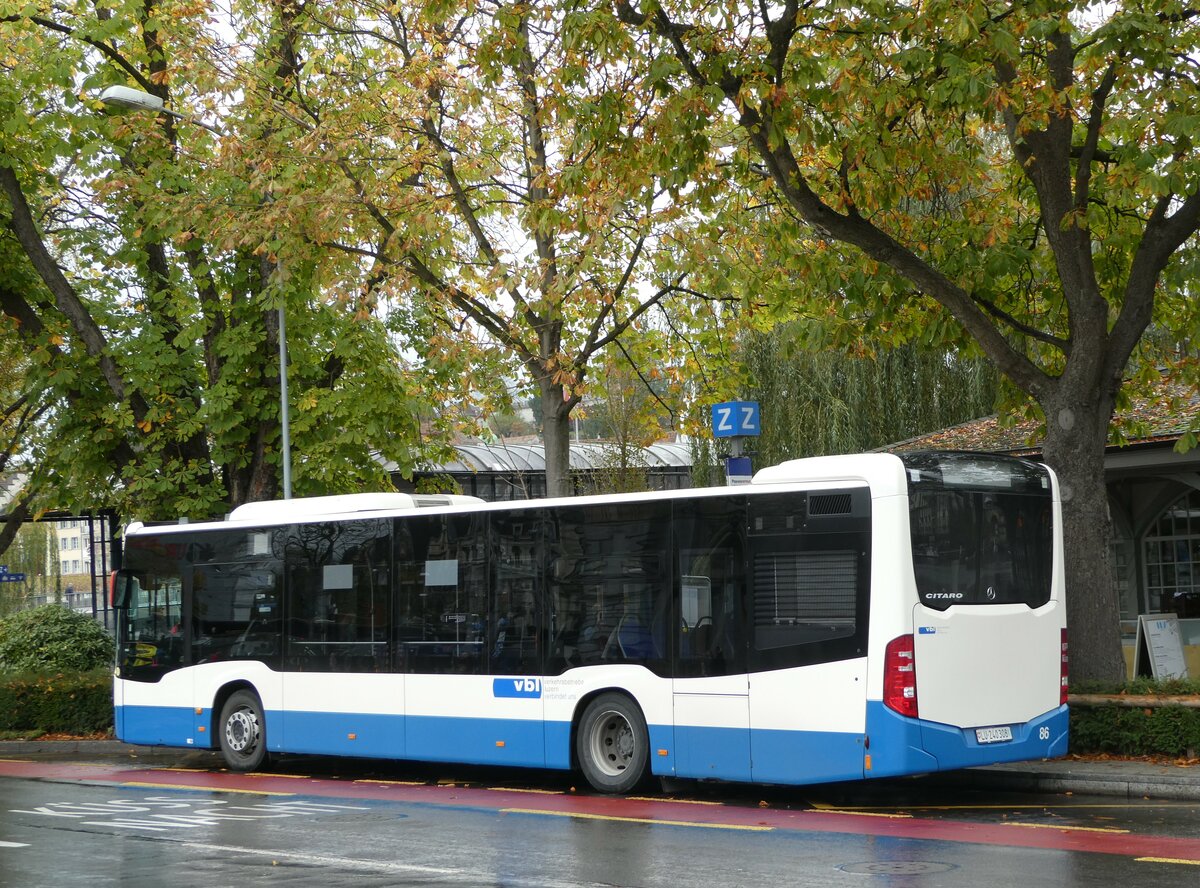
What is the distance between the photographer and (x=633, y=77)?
15.2 m

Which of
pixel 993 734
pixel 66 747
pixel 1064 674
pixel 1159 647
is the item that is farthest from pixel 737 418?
pixel 66 747

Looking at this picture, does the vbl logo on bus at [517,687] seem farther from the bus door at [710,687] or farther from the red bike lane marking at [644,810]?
the bus door at [710,687]

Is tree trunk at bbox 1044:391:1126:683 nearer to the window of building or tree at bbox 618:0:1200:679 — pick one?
tree at bbox 618:0:1200:679

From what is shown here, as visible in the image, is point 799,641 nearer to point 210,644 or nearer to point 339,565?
point 339,565

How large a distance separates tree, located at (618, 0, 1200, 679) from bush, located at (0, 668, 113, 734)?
1225 centimetres

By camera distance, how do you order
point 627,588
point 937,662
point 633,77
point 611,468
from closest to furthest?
1. point 937,662
2. point 627,588
3. point 633,77
4. point 611,468

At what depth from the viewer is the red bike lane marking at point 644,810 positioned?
1021 centimetres

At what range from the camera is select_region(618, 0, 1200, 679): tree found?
46.4 feet

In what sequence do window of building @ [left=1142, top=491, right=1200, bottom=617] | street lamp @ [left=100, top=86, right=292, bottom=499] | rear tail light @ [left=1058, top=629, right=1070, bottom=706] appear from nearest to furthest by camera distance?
rear tail light @ [left=1058, top=629, right=1070, bottom=706], street lamp @ [left=100, top=86, right=292, bottom=499], window of building @ [left=1142, top=491, right=1200, bottom=617]

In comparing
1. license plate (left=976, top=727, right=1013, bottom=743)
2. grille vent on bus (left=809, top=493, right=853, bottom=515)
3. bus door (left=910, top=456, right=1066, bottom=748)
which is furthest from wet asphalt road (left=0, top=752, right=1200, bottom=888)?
grille vent on bus (left=809, top=493, right=853, bottom=515)

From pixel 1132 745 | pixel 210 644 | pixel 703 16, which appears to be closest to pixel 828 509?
pixel 1132 745

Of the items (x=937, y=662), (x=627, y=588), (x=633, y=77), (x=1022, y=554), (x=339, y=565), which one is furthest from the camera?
(x=339, y=565)

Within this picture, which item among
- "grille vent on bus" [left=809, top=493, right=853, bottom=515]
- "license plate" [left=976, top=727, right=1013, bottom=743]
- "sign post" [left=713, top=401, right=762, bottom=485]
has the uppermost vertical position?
"sign post" [left=713, top=401, right=762, bottom=485]

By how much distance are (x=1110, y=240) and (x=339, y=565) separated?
9658 millimetres
